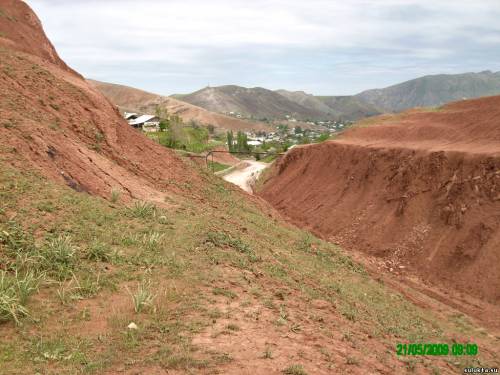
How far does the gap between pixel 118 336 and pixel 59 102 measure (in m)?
12.6

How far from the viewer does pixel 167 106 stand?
6156 inches

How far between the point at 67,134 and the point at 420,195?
15466mm

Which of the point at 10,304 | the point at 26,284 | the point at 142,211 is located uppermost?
the point at 142,211

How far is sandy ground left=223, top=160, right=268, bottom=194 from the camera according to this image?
4099cm

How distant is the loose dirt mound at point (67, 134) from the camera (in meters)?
12.3

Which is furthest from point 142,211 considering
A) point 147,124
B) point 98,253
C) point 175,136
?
point 147,124

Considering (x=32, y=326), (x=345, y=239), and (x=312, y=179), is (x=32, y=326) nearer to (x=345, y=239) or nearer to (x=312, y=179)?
(x=345, y=239)

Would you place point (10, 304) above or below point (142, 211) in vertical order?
below

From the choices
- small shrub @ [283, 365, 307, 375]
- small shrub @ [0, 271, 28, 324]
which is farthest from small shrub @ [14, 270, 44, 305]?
small shrub @ [283, 365, 307, 375]

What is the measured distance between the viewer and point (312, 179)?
30875mm

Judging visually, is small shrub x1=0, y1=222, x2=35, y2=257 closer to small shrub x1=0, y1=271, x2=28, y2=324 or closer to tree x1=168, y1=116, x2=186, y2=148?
small shrub x1=0, y1=271, x2=28, y2=324

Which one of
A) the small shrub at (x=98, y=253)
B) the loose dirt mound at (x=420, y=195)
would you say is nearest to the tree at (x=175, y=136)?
the loose dirt mound at (x=420, y=195)

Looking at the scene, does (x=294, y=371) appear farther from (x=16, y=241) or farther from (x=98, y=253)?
(x=16, y=241)
